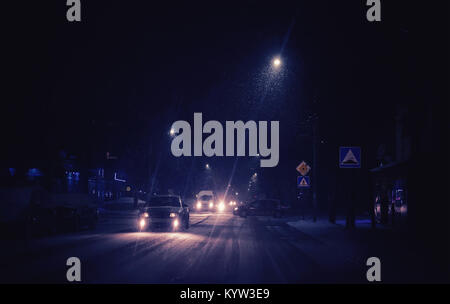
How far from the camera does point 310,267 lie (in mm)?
12211

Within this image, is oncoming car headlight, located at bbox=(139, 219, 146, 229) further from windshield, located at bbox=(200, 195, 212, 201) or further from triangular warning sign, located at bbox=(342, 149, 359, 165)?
windshield, located at bbox=(200, 195, 212, 201)

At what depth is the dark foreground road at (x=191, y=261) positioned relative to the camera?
10336 mm

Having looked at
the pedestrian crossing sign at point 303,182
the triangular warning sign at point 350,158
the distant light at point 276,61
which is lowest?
the pedestrian crossing sign at point 303,182

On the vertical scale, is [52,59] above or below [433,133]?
above

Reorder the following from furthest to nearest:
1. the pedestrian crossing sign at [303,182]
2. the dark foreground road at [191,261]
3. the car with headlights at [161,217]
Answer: the pedestrian crossing sign at [303,182], the car with headlights at [161,217], the dark foreground road at [191,261]

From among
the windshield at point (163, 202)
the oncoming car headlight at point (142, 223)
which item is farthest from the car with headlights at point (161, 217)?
the windshield at point (163, 202)

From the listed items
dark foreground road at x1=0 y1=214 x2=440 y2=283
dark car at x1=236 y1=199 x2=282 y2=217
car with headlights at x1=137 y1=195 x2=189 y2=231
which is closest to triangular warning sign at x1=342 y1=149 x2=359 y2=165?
dark foreground road at x1=0 y1=214 x2=440 y2=283

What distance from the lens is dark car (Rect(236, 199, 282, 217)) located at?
44987 millimetres

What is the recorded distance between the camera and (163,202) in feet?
86.6

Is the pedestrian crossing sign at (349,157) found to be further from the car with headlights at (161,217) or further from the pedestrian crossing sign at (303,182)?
the pedestrian crossing sign at (303,182)

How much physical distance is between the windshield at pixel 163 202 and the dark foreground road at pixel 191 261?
22.9ft

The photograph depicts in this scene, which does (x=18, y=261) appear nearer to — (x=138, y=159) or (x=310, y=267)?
(x=310, y=267)
